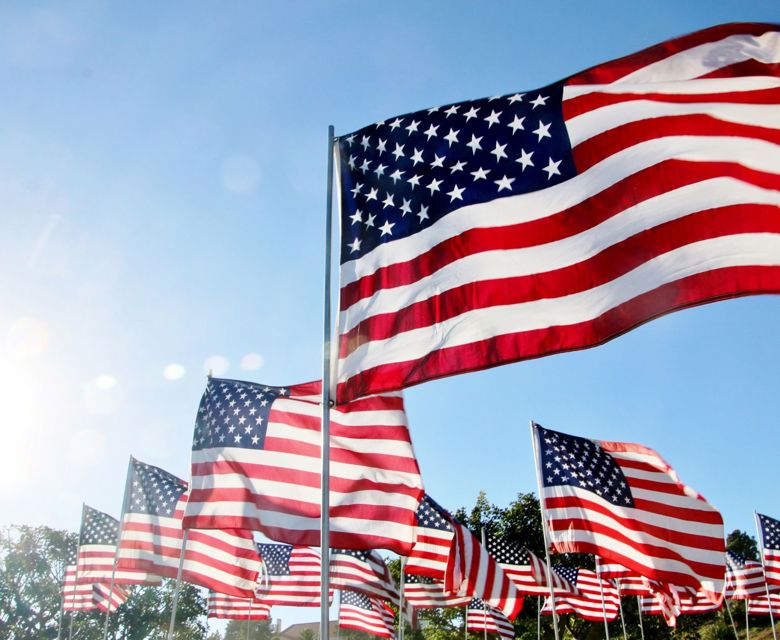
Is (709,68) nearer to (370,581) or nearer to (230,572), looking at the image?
(230,572)

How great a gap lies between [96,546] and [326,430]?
1802 cm

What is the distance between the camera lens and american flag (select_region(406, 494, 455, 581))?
16.5 metres

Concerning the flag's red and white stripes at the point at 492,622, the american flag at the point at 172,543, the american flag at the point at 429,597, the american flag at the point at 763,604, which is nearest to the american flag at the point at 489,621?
the flag's red and white stripes at the point at 492,622

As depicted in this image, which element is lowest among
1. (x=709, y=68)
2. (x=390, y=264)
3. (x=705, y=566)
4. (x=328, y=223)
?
(x=705, y=566)

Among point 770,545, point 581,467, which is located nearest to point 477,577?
point 581,467

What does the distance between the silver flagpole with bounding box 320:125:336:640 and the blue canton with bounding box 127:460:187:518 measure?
11734mm

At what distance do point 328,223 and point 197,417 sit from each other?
6492mm

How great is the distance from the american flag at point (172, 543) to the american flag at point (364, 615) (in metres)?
9.94

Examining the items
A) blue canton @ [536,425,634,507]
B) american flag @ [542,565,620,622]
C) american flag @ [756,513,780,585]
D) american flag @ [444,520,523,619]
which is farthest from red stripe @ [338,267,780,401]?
american flag @ [542,565,620,622]

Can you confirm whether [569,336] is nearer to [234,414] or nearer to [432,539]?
[234,414]

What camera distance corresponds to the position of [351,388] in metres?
6.28

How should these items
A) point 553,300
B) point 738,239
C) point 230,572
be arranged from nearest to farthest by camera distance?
1. point 738,239
2. point 553,300
3. point 230,572

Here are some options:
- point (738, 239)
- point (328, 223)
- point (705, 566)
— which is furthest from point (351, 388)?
point (705, 566)

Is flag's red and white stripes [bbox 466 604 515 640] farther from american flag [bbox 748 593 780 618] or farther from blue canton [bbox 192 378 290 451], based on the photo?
blue canton [bbox 192 378 290 451]
